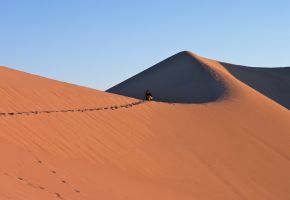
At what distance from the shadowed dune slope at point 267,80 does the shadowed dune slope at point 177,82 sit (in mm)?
3833

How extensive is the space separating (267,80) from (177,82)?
10236 millimetres

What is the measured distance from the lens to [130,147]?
14883 millimetres

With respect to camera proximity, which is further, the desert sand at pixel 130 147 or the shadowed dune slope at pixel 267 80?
the shadowed dune slope at pixel 267 80

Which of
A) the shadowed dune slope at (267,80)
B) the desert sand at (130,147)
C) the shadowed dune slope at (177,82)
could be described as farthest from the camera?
the shadowed dune slope at (267,80)

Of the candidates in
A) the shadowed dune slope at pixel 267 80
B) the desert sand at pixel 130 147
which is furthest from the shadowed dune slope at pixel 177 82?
the desert sand at pixel 130 147

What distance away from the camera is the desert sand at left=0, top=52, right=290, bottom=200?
10.2m

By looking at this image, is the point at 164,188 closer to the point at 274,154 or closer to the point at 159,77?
the point at 274,154

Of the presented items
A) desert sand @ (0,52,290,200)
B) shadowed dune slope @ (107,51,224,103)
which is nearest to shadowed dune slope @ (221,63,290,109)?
shadowed dune slope @ (107,51,224,103)

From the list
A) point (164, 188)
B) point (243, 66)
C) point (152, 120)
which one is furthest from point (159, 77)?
point (164, 188)

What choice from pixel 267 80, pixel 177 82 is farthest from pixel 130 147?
pixel 267 80

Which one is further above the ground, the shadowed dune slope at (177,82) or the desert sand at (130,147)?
the shadowed dune slope at (177,82)

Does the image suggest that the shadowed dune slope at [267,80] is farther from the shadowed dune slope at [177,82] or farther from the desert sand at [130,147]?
the desert sand at [130,147]

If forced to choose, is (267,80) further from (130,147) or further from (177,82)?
(130,147)

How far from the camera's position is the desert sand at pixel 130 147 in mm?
10180
